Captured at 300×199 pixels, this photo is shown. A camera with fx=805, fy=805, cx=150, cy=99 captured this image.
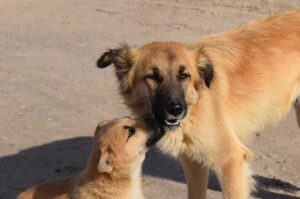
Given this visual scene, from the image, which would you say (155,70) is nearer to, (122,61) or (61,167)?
(122,61)

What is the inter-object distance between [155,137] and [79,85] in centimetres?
412

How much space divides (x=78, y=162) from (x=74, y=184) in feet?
6.45

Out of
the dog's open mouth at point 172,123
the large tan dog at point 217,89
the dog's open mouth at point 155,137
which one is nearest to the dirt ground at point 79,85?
the large tan dog at point 217,89

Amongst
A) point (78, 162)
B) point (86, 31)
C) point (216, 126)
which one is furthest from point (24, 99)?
point (216, 126)

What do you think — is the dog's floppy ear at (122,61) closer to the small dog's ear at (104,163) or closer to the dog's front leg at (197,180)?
the small dog's ear at (104,163)

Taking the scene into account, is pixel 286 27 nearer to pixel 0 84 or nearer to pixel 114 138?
pixel 114 138

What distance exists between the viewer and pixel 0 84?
1091 cm

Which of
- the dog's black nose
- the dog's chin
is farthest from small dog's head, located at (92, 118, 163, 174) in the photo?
the dog's black nose

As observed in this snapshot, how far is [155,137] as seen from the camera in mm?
6867

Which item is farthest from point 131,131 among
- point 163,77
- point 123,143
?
point 163,77

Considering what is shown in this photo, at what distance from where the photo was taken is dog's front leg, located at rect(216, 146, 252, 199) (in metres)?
7.07

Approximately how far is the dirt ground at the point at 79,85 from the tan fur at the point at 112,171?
4.10 ft

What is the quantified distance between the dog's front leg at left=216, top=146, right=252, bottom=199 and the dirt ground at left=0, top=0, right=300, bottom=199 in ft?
3.24

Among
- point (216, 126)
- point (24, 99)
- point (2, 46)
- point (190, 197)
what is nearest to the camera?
point (216, 126)
